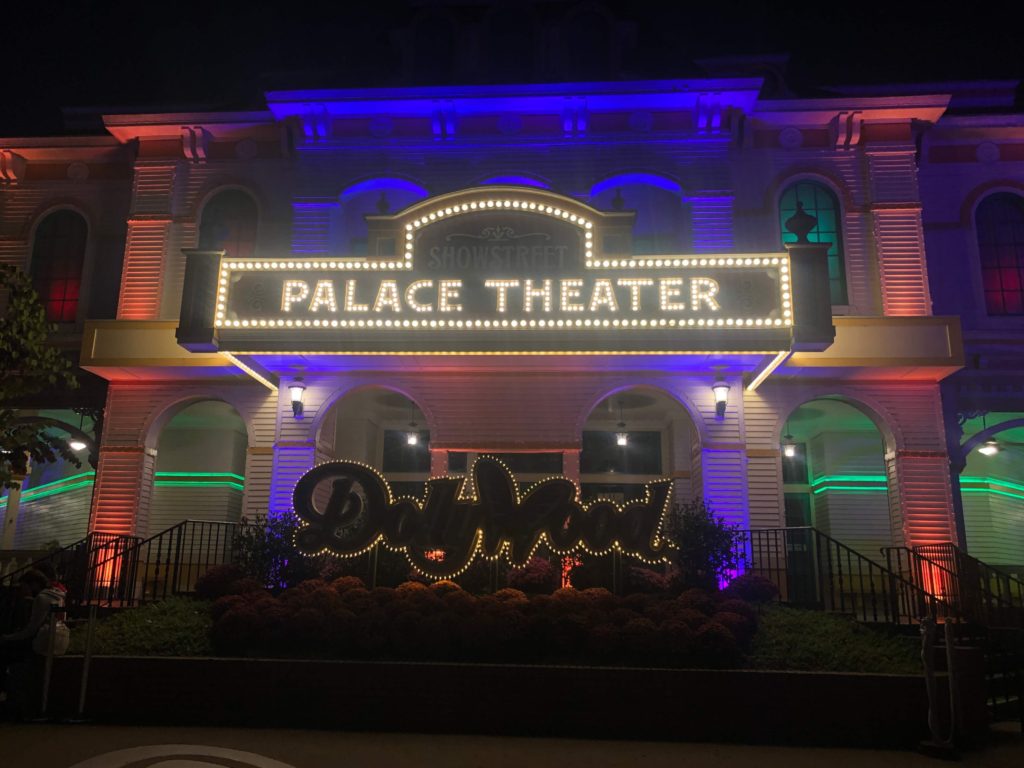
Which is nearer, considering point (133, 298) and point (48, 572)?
point (48, 572)

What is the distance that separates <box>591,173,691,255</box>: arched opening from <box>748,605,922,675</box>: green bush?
8210 millimetres

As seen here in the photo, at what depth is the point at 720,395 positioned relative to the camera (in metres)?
15.9

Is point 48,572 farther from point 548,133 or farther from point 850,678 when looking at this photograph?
point 548,133

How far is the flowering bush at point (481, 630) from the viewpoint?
1041 centimetres

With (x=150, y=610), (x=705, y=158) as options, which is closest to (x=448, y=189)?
(x=705, y=158)

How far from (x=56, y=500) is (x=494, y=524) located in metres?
15.6

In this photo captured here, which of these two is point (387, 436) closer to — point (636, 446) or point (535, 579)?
point (636, 446)

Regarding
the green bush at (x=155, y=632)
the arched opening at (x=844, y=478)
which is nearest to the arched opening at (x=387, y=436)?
the green bush at (x=155, y=632)

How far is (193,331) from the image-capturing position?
47.6 ft

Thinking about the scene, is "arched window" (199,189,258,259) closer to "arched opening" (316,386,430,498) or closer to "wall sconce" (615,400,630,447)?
"arched opening" (316,386,430,498)

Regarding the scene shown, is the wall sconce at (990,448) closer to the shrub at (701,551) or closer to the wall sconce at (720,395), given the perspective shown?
the wall sconce at (720,395)

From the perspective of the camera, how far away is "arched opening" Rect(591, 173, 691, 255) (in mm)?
17547

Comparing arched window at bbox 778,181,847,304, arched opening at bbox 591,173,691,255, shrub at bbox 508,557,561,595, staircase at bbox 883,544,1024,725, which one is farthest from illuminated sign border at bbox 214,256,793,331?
Result: staircase at bbox 883,544,1024,725

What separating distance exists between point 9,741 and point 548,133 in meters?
14.0
